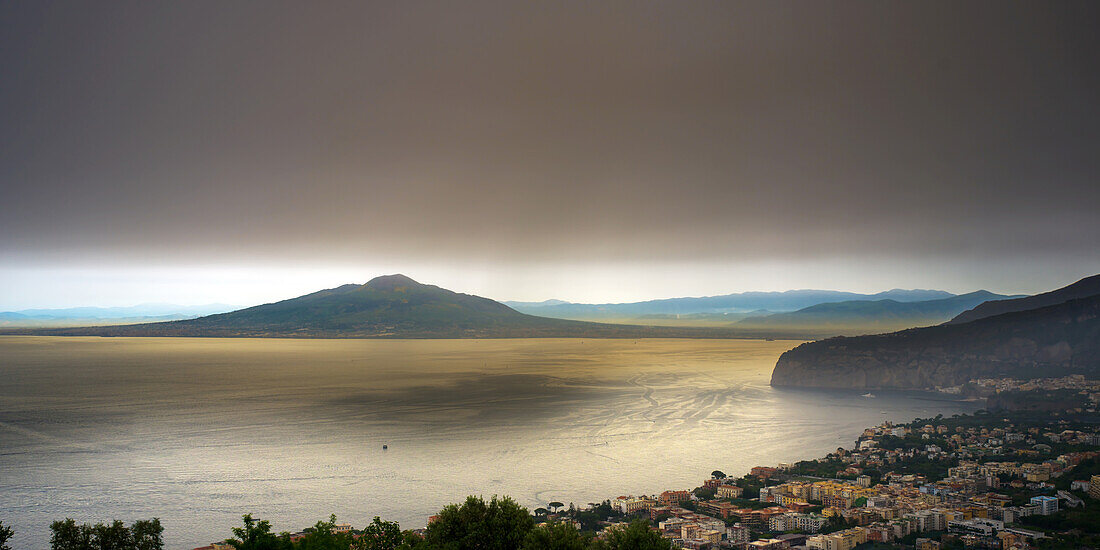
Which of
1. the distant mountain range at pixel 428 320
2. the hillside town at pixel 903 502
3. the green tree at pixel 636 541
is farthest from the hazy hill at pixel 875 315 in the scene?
the green tree at pixel 636 541

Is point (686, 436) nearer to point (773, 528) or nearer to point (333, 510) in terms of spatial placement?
point (773, 528)

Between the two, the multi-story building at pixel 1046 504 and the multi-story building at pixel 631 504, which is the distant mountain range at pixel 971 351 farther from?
the multi-story building at pixel 631 504

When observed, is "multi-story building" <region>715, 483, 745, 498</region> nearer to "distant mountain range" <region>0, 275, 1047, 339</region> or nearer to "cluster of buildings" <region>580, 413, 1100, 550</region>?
"cluster of buildings" <region>580, 413, 1100, 550</region>

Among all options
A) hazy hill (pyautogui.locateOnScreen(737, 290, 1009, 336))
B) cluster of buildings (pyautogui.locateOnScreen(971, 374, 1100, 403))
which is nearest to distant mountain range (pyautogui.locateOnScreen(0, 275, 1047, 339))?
hazy hill (pyautogui.locateOnScreen(737, 290, 1009, 336))

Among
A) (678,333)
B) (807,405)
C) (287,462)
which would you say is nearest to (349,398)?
(287,462)

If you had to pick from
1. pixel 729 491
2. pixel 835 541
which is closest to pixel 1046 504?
pixel 835 541
